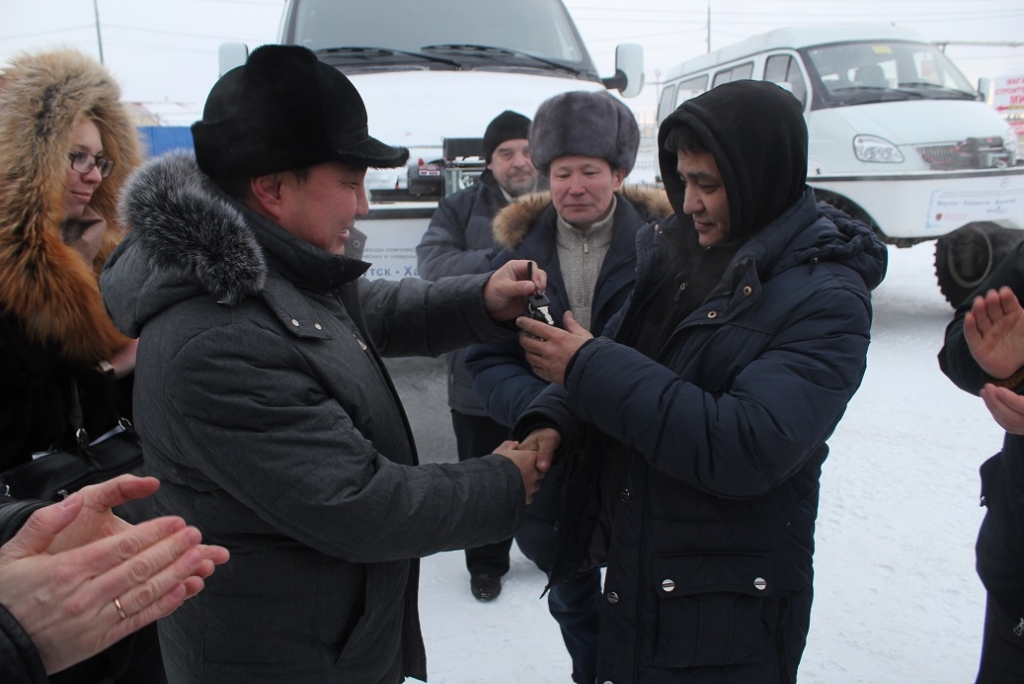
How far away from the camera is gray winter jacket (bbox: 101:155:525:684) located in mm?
1183

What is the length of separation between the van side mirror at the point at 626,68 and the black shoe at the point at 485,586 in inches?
146

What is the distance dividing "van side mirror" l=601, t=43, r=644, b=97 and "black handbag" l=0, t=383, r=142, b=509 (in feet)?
14.3

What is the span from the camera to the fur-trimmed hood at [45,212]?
1626 mm

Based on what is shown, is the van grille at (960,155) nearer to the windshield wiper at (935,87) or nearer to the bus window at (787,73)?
the windshield wiper at (935,87)

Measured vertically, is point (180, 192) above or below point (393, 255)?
above

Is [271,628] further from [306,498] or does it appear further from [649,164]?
[649,164]

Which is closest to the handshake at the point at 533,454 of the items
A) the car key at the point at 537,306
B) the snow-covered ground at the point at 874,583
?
the car key at the point at 537,306

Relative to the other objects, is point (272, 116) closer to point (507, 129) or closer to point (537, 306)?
point (537, 306)

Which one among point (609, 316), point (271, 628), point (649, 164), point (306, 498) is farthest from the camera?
point (649, 164)

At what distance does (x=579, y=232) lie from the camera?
94.9 inches

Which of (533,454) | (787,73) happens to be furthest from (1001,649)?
(787,73)

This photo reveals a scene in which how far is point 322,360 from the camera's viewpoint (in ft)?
4.15

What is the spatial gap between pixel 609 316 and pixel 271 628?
4.31 ft

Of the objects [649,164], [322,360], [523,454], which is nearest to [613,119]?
[523,454]
